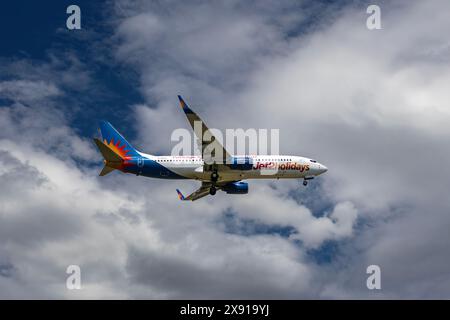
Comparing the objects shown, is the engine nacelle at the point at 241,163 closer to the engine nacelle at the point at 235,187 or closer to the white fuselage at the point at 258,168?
the white fuselage at the point at 258,168

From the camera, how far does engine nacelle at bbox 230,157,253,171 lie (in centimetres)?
10238

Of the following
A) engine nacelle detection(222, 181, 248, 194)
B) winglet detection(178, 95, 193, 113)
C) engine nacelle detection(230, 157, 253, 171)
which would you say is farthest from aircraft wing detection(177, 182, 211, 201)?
winglet detection(178, 95, 193, 113)

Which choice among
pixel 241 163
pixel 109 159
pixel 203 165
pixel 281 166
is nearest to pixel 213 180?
pixel 203 165

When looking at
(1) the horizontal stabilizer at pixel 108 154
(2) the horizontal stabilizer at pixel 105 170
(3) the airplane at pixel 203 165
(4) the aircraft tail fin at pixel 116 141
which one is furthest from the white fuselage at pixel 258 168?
(2) the horizontal stabilizer at pixel 105 170

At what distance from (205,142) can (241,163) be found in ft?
26.5

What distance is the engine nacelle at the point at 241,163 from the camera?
4031 inches
